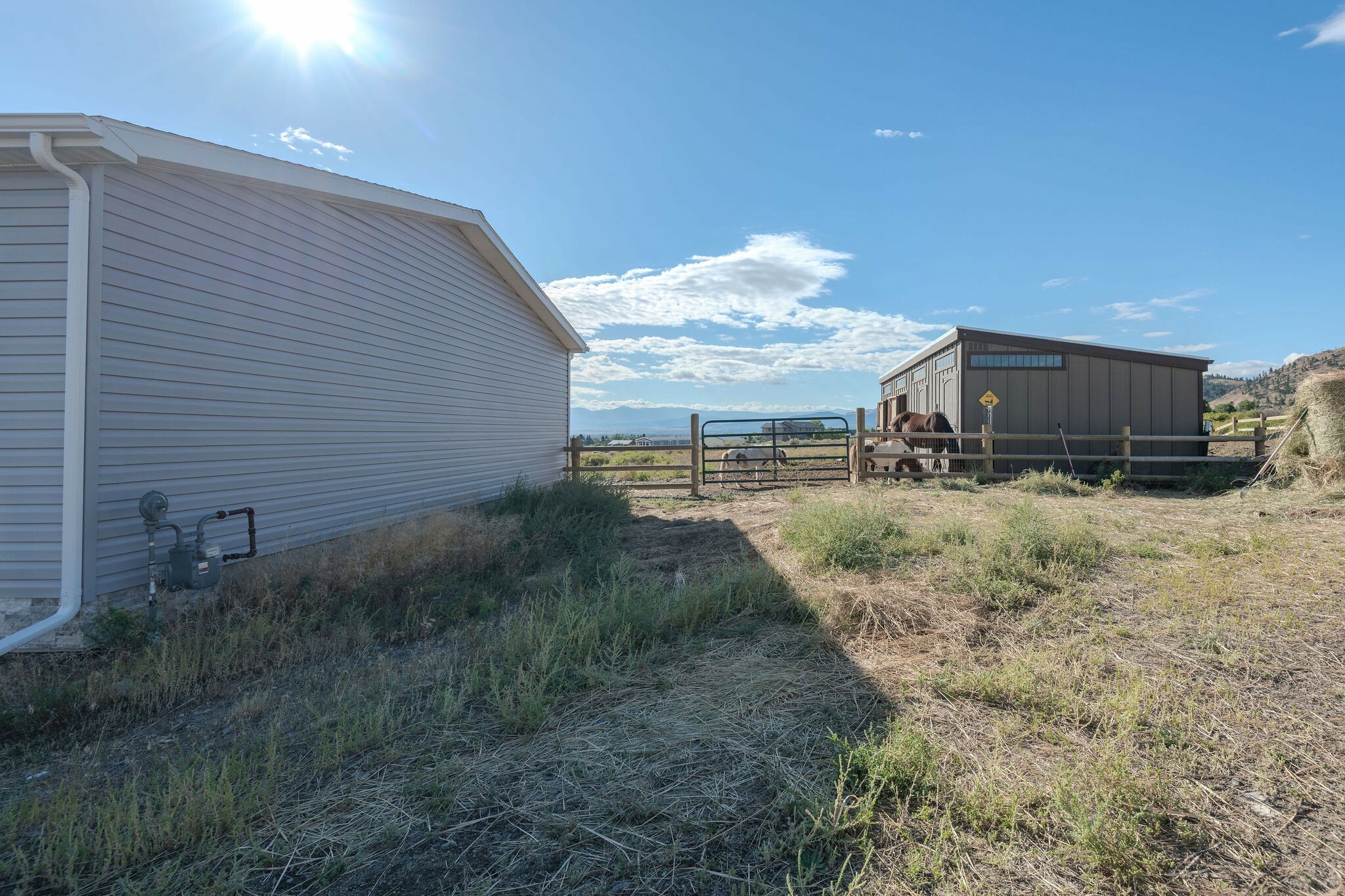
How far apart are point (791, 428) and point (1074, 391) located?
6.50 meters

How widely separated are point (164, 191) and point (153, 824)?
16.4 feet

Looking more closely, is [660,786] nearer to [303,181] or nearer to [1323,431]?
[303,181]

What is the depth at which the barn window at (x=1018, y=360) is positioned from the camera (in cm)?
1288

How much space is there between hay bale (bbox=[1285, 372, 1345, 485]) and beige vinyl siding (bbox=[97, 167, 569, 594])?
40.9 feet

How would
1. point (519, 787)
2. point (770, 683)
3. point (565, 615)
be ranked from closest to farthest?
point (519, 787), point (770, 683), point (565, 615)

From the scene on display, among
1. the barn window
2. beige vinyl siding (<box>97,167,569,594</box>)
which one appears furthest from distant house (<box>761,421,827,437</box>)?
beige vinyl siding (<box>97,167,569,594</box>)

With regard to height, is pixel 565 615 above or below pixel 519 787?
above

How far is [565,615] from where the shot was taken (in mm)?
4234

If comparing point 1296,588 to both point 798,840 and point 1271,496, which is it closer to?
point 798,840

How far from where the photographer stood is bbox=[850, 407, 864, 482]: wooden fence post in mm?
12703

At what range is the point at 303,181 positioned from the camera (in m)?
6.21

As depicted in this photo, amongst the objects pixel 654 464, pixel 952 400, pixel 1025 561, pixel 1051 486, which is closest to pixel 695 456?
pixel 654 464

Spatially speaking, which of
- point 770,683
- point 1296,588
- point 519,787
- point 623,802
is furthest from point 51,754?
point 1296,588

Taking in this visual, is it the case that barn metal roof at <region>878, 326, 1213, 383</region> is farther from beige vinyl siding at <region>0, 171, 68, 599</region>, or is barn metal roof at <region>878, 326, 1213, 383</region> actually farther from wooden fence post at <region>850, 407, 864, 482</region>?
beige vinyl siding at <region>0, 171, 68, 599</region>
